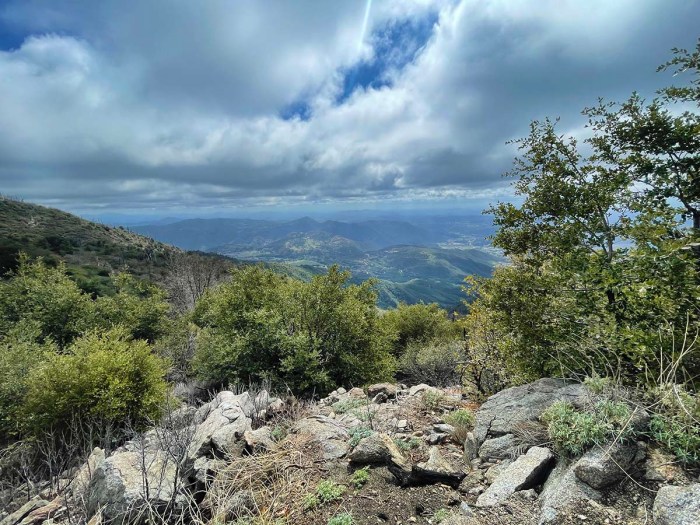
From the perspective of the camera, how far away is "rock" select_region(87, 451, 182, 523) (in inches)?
204

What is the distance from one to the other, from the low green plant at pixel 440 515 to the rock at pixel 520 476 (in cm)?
44

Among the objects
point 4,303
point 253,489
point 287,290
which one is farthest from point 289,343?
point 4,303

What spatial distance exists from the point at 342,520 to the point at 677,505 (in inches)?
144

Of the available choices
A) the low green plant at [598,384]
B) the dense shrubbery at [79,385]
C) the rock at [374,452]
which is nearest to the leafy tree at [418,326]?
the dense shrubbery at [79,385]

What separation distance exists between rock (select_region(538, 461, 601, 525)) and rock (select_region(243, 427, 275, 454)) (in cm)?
472

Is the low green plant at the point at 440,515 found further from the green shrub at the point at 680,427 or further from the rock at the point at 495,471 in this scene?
the green shrub at the point at 680,427

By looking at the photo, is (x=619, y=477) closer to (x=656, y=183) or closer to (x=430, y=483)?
(x=430, y=483)

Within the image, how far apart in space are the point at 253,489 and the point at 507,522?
3882 millimetres

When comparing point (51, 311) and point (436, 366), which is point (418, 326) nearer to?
point (436, 366)

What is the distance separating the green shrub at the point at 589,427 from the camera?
3.94 meters

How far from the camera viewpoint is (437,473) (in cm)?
512

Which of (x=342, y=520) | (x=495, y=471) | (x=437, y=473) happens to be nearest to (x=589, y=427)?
(x=495, y=471)

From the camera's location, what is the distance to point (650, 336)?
197 inches

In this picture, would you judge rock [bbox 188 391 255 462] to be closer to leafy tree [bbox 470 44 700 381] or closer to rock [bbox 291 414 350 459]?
rock [bbox 291 414 350 459]
